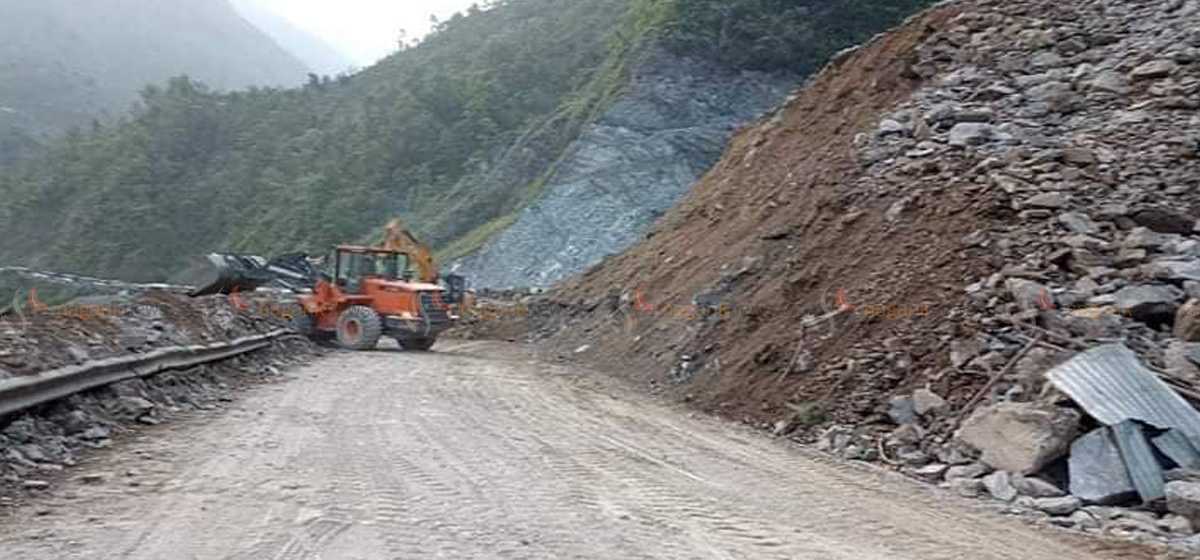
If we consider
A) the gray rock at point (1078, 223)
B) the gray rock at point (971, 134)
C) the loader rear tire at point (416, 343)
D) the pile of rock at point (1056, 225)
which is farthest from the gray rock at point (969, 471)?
the loader rear tire at point (416, 343)

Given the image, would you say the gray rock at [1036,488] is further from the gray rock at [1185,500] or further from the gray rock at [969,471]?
the gray rock at [1185,500]

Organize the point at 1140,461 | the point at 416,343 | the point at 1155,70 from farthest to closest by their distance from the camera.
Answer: the point at 416,343
the point at 1155,70
the point at 1140,461

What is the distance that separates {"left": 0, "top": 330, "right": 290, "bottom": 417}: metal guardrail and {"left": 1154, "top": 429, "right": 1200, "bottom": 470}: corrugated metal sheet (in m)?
7.86

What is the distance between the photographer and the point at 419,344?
62.7ft

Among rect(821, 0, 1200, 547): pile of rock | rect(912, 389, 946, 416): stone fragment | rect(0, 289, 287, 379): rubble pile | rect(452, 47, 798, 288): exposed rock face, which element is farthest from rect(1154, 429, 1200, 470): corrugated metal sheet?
rect(452, 47, 798, 288): exposed rock face

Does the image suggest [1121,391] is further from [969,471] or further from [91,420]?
[91,420]

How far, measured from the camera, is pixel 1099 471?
22.7 feet

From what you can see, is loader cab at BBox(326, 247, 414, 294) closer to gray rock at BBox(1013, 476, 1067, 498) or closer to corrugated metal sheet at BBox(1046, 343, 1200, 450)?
corrugated metal sheet at BBox(1046, 343, 1200, 450)

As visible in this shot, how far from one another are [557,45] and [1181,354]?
44190 millimetres

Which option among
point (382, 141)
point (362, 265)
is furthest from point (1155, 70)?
point (382, 141)

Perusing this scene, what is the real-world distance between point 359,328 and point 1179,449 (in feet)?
45.8

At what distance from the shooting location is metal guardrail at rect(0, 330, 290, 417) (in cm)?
635

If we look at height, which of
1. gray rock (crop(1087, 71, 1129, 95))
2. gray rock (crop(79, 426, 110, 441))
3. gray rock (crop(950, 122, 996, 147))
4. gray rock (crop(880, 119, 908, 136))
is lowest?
gray rock (crop(79, 426, 110, 441))

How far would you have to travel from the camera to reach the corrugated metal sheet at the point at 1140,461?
21.9 feet
